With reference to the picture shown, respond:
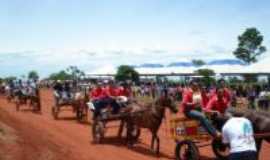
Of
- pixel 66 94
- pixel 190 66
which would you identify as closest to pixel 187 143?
pixel 66 94

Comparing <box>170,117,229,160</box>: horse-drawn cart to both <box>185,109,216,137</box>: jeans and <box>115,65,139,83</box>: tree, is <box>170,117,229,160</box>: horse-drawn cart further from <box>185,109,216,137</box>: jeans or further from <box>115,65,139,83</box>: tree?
<box>115,65,139,83</box>: tree

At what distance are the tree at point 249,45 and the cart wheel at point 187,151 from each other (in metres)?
66.7

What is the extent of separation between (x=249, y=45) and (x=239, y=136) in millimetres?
73983

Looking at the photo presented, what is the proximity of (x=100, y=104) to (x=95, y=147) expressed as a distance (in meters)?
2.29

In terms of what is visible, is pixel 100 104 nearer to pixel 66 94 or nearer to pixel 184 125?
pixel 184 125

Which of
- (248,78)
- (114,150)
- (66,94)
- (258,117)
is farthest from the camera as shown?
(248,78)

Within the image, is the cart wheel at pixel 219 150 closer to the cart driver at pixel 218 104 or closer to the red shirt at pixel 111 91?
the cart driver at pixel 218 104

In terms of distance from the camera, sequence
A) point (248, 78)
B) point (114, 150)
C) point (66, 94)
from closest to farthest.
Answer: point (114, 150)
point (66, 94)
point (248, 78)

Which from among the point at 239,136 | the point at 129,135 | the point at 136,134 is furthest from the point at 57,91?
the point at 239,136

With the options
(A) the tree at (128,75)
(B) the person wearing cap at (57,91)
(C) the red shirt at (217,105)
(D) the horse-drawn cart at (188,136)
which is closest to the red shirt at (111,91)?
Result: (D) the horse-drawn cart at (188,136)

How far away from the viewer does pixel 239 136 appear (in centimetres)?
1005

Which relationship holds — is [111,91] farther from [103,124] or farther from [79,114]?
[79,114]

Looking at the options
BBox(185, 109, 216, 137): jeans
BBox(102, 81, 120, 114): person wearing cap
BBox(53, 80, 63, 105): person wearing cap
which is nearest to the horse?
BBox(53, 80, 63, 105): person wearing cap

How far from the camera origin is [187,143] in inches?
621
